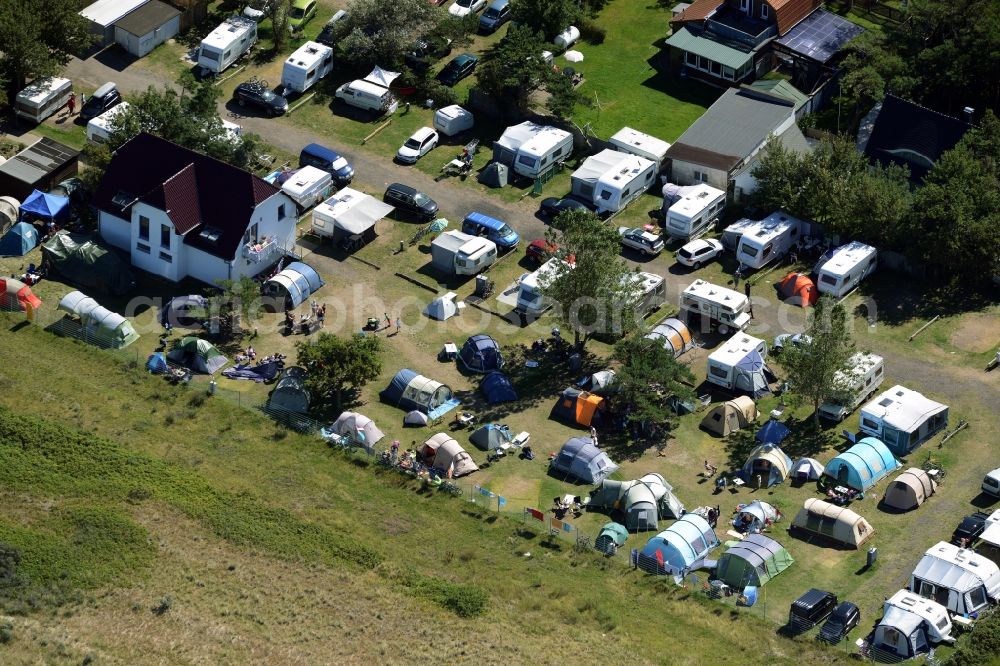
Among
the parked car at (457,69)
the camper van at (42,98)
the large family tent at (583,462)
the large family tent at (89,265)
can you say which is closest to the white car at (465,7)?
the parked car at (457,69)

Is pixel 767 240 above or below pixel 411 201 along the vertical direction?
above

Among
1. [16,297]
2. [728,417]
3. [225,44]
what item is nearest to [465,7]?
[225,44]

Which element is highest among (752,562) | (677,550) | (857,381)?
(857,381)

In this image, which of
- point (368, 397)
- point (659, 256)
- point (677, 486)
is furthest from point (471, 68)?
point (677, 486)

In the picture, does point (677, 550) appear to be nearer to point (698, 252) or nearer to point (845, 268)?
point (845, 268)

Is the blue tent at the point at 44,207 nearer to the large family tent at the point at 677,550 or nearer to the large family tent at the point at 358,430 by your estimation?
the large family tent at the point at 358,430

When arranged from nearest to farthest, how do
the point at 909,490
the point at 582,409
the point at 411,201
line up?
the point at 909,490 < the point at 582,409 < the point at 411,201

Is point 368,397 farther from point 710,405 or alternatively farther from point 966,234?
point 966,234
